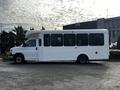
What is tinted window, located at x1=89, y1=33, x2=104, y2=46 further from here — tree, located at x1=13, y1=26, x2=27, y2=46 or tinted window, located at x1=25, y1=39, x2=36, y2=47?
tree, located at x1=13, y1=26, x2=27, y2=46

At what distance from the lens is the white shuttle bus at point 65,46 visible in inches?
1083

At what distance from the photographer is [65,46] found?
1086 inches

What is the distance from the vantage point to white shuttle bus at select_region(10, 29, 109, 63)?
A: 2752 cm

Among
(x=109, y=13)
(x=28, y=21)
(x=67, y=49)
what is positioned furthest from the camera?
(x=109, y=13)

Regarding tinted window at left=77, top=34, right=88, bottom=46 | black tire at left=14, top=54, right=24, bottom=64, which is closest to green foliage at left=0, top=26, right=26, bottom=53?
black tire at left=14, top=54, right=24, bottom=64

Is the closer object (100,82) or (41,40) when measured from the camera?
(100,82)

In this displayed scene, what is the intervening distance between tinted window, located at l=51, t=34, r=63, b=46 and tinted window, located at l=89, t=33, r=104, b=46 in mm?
2078

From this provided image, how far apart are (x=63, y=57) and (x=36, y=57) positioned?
1.88m

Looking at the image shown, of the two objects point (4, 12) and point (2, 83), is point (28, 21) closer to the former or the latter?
point (4, 12)

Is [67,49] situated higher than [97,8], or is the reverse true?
[97,8]

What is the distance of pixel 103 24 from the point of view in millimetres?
58062

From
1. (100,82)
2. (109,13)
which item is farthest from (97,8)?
(100,82)

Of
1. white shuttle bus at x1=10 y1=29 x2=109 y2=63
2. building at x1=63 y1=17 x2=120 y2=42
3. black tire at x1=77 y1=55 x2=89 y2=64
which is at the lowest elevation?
black tire at x1=77 y1=55 x2=89 y2=64

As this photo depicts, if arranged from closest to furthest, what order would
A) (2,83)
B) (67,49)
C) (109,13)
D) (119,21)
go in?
(2,83), (67,49), (119,21), (109,13)
